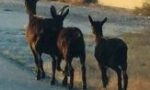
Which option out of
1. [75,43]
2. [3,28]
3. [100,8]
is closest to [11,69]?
[75,43]

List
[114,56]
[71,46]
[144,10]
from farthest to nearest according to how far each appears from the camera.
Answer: [144,10] → [71,46] → [114,56]

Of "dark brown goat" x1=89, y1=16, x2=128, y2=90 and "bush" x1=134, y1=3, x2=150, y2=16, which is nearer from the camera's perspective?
"dark brown goat" x1=89, y1=16, x2=128, y2=90

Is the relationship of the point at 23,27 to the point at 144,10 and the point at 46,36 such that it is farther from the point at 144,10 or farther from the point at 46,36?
the point at 46,36

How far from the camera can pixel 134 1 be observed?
1558 inches

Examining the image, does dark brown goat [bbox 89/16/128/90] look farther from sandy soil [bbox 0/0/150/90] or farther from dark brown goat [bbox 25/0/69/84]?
sandy soil [bbox 0/0/150/90]

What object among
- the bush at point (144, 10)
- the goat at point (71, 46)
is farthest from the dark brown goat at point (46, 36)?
the bush at point (144, 10)

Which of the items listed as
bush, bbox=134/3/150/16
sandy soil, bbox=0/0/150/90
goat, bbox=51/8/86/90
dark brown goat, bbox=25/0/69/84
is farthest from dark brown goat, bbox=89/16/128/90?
bush, bbox=134/3/150/16

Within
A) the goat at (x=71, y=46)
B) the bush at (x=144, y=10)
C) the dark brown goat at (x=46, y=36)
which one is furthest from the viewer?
the bush at (x=144, y=10)

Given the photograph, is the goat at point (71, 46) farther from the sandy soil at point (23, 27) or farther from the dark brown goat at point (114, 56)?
the sandy soil at point (23, 27)

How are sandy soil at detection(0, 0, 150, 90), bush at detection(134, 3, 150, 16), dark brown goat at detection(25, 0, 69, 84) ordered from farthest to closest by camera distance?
1. bush at detection(134, 3, 150, 16)
2. sandy soil at detection(0, 0, 150, 90)
3. dark brown goat at detection(25, 0, 69, 84)

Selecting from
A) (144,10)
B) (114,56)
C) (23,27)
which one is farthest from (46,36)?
(144,10)

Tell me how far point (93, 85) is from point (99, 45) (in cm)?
148

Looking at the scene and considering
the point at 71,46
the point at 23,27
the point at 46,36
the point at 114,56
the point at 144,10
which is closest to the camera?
the point at 114,56

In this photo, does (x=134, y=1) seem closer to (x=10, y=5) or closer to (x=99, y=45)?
(x=10, y=5)
